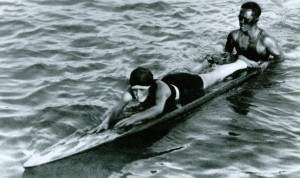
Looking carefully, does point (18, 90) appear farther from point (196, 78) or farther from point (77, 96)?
point (196, 78)

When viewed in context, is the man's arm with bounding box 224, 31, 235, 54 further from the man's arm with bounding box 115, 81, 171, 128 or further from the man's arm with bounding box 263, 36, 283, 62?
the man's arm with bounding box 115, 81, 171, 128

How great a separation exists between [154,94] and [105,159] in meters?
1.11

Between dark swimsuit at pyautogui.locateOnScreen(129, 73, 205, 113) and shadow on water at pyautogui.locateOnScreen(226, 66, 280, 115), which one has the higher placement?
dark swimsuit at pyautogui.locateOnScreen(129, 73, 205, 113)

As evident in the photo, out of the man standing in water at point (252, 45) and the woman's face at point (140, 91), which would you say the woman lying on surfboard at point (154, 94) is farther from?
the man standing in water at point (252, 45)

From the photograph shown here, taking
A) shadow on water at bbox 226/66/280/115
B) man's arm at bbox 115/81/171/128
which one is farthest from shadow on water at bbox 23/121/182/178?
shadow on water at bbox 226/66/280/115

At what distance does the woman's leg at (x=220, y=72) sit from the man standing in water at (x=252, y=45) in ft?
0.70

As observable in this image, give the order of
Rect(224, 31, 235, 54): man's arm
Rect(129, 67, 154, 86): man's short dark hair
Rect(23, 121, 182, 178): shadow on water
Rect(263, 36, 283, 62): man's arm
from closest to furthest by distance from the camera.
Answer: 1. Rect(23, 121, 182, 178): shadow on water
2. Rect(129, 67, 154, 86): man's short dark hair
3. Rect(263, 36, 283, 62): man's arm
4. Rect(224, 31, 235, 54): man's arm

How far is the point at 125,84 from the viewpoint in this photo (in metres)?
7.50

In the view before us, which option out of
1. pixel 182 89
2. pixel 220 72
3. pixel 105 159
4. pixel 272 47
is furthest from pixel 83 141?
pixel 272 47

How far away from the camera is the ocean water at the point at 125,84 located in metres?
5.27

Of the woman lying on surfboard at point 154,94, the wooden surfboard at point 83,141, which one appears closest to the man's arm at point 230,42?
the woman lying on surfboard at point 154,94

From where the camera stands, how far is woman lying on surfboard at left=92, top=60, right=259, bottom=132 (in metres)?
5.31

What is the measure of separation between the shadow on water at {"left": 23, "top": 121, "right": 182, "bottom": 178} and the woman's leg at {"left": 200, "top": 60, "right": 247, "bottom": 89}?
4.97 feet

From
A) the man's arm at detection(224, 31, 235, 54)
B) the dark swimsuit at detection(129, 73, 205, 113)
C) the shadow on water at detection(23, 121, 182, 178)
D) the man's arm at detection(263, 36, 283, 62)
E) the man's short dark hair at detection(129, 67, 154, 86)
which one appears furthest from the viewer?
the man's arm at detection(224, 31, 235, 54)
